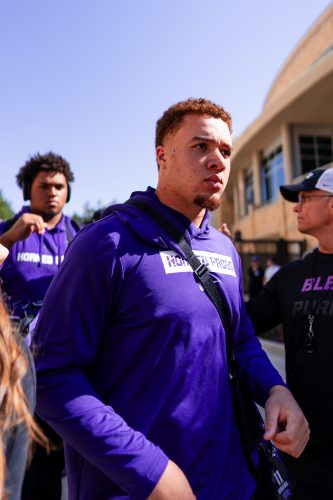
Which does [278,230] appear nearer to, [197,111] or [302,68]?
[302,68]

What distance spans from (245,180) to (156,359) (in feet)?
97.6

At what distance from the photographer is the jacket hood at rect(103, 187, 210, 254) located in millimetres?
1874

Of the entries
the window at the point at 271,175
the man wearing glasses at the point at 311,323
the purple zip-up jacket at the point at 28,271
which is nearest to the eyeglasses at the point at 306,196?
the man wearing glasses at the point at 311,323

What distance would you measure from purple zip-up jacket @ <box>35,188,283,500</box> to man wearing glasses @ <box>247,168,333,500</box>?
941mm

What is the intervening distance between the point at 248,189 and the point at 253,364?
28698 mm

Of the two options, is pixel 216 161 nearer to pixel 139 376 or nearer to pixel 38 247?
pixel 139 376

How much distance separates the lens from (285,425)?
1873 millimetres

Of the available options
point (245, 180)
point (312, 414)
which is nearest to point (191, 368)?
point (312, 414)

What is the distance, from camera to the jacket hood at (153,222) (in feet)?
6.15

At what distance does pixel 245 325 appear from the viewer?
7.59 feet

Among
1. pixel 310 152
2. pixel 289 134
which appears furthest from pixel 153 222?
pixel 310 152

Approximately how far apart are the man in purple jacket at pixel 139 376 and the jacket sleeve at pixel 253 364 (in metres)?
0.08

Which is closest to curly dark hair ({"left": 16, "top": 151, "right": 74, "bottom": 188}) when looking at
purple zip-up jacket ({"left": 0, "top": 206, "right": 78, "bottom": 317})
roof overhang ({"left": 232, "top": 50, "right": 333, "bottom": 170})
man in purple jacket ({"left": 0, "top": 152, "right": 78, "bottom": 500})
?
man in purple jacket ({"left": 0, "top": 152, "right": 78, "bottom": 500})

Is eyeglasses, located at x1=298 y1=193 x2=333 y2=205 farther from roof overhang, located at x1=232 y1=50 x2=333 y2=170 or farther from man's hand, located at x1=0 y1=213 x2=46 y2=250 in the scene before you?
roof overhang, located at x1=232 y1=50 x2=333 y2=170
